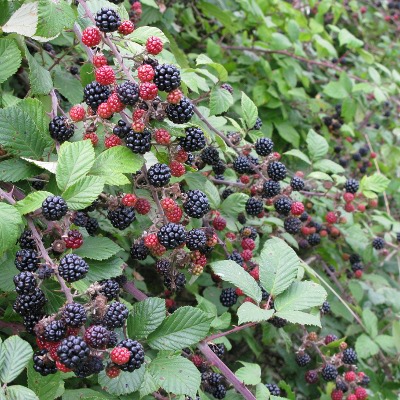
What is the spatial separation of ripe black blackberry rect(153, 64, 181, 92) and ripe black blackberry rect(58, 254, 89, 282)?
25.1 inches

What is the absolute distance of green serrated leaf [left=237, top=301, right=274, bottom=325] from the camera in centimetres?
174

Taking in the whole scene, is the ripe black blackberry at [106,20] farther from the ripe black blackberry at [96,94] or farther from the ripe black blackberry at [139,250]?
the ripe black blackberry at [139,250]

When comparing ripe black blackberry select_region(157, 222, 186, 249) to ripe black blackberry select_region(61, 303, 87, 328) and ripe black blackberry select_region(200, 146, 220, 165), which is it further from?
ripe black blackberry select_region(200, 146, 220, 165)

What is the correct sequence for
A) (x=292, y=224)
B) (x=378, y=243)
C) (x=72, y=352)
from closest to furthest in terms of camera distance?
(x=72, y=352) < (x=292, y=224) < (x=378, y=243)

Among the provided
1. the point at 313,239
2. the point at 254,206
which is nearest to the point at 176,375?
the point at 254,206

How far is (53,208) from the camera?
150 centimetres

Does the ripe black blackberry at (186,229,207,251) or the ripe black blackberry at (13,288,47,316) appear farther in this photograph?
the ripe black blackberry at (186,229,207,251)

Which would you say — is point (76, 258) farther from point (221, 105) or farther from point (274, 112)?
point (274, 112)

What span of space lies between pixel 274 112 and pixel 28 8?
2.62 metres

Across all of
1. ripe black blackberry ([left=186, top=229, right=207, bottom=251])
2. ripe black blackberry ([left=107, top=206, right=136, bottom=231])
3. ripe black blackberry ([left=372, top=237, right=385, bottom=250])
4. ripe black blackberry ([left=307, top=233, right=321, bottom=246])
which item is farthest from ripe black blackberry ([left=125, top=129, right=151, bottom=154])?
ripe black blackberry ([left=372, top=237, right=385, bottom=250])

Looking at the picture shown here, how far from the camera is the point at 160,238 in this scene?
1724 mm

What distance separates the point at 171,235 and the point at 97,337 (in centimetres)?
46

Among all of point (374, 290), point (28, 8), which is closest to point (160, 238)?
point (28, 8)

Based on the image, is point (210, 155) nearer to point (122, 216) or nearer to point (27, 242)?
point (122, 216)
